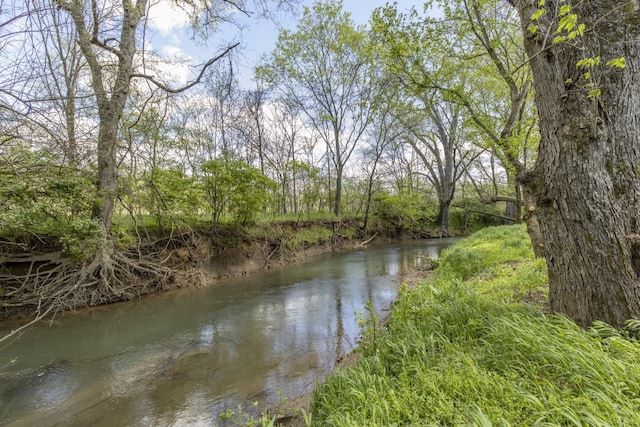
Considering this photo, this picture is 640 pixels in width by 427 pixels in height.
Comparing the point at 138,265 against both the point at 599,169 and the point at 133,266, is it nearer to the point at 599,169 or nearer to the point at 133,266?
the point at 133,266

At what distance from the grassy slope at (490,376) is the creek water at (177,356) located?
1341mm

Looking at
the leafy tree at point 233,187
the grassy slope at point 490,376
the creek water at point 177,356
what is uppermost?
the leafy tree at point 233,187

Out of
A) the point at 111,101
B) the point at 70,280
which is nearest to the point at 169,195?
the point at 111,101

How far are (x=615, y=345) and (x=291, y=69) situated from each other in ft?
59.2

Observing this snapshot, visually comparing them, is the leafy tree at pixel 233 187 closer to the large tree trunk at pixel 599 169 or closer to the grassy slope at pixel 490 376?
the grassy slope at pixel 490 376

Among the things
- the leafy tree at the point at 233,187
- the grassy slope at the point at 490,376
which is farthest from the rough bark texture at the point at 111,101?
the grassy slope at the point at 490,376

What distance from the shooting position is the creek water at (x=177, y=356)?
3285 mm

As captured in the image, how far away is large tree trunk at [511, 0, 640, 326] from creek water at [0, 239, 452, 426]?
2.88 metres

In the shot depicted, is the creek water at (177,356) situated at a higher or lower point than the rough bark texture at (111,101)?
lower

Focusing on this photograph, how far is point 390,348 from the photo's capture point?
10.2 feet

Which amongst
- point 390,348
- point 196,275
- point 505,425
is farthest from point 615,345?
point 196,275

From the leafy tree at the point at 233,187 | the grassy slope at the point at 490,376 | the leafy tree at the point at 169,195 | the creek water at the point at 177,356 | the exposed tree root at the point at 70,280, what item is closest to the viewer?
the grassy slope at the point at 490,376

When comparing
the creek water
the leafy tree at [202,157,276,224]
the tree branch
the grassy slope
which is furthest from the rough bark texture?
the grassy slope

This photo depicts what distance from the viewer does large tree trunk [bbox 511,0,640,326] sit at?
7.82 ft
